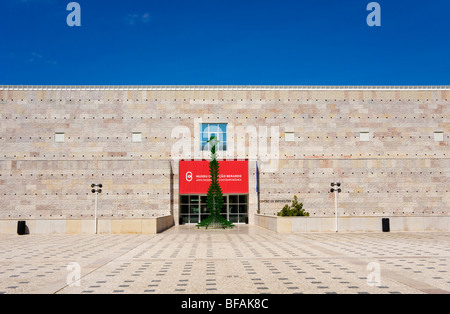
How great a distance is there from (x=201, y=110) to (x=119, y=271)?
26.9m

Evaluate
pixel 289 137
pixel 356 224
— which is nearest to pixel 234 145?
pixel 289 137

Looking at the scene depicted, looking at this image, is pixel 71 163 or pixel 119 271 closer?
pixel 119 271

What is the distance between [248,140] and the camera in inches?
1465

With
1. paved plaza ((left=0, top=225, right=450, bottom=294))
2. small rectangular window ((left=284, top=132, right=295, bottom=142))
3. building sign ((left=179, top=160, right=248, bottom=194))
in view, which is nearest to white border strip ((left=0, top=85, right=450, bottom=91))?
small rectangular window ((left=284, top=132, right=295, bottom=142))

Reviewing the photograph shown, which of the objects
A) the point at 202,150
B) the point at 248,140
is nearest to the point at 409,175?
the point at 248,140

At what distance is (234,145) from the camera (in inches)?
1464

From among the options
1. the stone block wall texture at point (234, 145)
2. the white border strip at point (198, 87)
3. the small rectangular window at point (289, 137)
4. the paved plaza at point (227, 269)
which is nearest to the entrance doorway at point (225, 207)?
the stone block wall texture at point (234, 145)

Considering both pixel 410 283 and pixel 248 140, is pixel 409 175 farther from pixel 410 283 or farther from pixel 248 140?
pixel 410 283

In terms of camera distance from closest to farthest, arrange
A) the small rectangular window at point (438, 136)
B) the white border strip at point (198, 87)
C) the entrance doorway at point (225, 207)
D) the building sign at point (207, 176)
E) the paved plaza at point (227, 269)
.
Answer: the paved plaza at point (227, 269)
the building sign at point (207, 176)
the entrance doorway at point (225, 207)
the white border strip at point (198, 87)
the small rectangular window at point (438, 136)

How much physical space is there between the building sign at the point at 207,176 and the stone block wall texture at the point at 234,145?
2.67 feet

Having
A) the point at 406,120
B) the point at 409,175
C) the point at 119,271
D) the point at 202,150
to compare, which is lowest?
the point at 119,271

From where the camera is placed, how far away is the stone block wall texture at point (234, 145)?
3500 centimetres

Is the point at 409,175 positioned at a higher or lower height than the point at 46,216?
higher

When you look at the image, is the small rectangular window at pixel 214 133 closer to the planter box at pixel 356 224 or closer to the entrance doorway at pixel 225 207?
the entrance doorway at pixel 225 207
